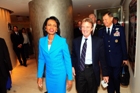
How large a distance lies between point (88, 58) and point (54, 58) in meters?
0.48

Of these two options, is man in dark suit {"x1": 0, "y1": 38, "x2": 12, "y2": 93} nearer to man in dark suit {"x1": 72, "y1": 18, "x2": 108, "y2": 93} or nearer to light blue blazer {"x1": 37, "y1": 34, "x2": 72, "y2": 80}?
light blue blazer {"x1": 37, "y1": 34, "x2": 72, "y2": 80}

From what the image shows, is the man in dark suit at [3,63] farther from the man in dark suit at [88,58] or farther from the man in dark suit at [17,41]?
the man in dark suit at [17,41]

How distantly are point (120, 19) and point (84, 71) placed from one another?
5761mm

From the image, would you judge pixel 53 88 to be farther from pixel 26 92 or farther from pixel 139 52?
pixel 26 92

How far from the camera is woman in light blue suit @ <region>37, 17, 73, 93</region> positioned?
1905 millimetres

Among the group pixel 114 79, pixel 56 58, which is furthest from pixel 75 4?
pixel 56 58

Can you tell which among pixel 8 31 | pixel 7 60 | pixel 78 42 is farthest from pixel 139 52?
pixel 8 31

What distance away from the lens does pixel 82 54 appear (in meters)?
2.02

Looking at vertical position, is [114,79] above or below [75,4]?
below

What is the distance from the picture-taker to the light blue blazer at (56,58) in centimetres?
190

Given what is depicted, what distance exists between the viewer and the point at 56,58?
6.26 ft

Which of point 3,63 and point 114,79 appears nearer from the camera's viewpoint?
point 3,63

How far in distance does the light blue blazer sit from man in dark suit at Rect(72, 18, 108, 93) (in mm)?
198

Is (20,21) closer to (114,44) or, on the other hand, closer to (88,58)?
(114,44)
